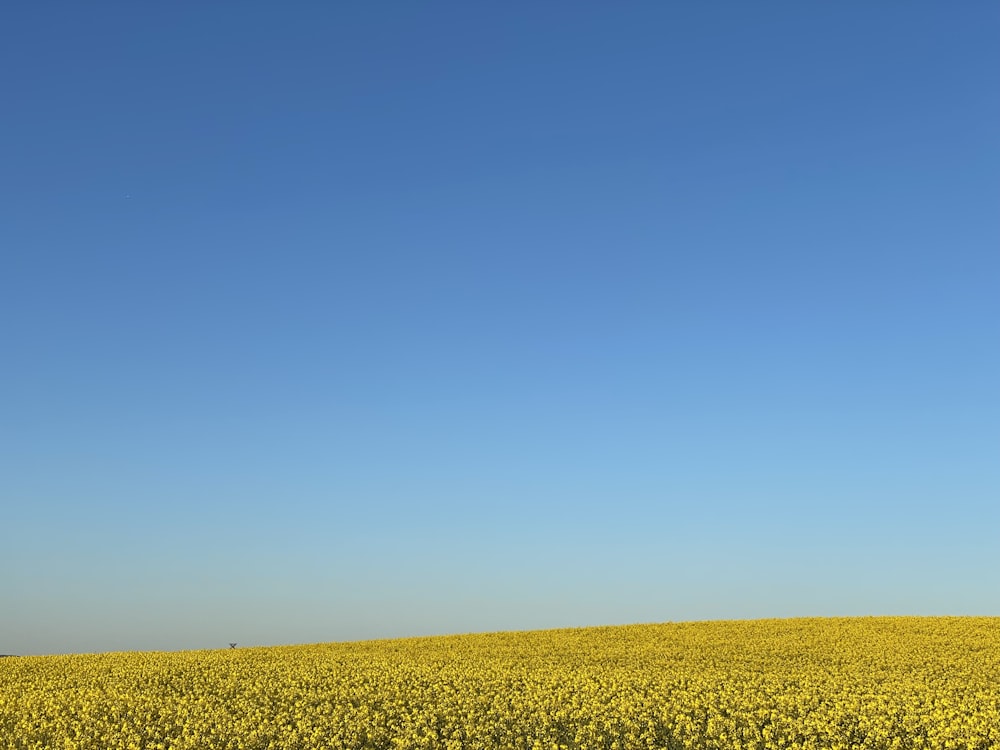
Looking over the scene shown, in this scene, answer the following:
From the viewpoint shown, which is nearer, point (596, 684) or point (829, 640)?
point (596, 684)

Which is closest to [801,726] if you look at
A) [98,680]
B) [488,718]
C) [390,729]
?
[488,718]

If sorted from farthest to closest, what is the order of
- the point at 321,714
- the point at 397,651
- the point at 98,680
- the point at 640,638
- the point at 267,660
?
1. the point at 640,638
2. the point at 397,651
3. the point at 267,660
4. the point at 98,680
5. the point at 321,714

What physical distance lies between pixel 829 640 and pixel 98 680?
Answer: 111 ft

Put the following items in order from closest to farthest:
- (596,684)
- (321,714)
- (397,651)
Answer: (321,714) < (596,684) < (397,651)

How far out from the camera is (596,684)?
907 inches

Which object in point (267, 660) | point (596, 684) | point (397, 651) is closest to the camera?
point (596, 684)

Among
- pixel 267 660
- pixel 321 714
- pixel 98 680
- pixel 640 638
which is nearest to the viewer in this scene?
pixel 321 714

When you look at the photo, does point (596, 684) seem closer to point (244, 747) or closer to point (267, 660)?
point (244, 747)

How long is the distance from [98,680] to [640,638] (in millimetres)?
27413

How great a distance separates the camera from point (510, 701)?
20.4 meters

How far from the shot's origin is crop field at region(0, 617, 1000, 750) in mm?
17125

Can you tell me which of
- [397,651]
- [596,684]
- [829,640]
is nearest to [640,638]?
[829,640]

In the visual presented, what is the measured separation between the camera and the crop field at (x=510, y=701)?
17125mm

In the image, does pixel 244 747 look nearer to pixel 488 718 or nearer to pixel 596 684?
pixel 488 718
